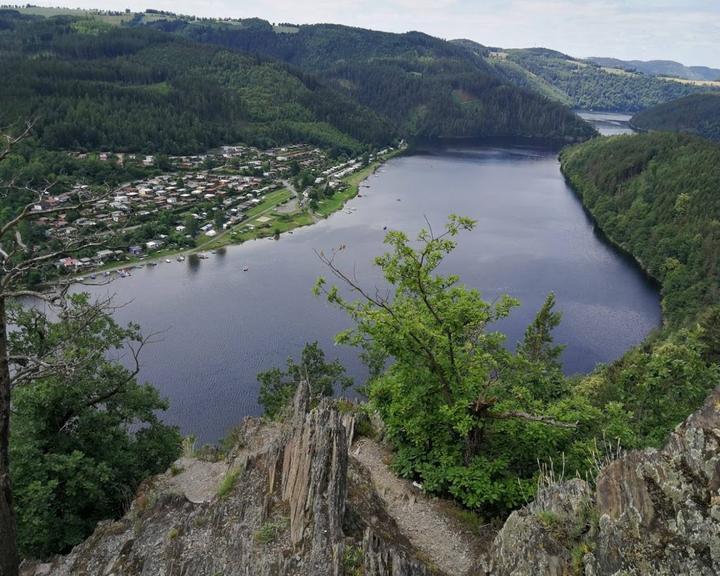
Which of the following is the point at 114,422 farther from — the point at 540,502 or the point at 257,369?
the point at 257,369

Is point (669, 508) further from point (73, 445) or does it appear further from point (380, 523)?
point (73, 445)

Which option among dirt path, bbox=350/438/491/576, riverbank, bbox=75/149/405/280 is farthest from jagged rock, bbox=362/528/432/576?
riverbank, bbox=75/149/405/280

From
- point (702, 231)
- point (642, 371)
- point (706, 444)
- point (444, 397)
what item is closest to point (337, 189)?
point (702, 231)

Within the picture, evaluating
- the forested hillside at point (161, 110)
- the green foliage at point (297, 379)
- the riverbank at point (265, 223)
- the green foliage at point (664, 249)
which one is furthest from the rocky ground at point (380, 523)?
the forested hillside at point (161, 110)

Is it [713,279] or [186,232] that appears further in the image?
[186,232]

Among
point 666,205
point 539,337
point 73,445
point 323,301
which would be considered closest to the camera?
point 73,445

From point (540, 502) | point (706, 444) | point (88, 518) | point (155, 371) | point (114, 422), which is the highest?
point (706, 444)

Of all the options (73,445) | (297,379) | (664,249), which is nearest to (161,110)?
(664,249)
